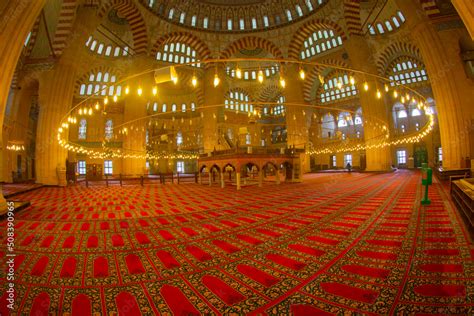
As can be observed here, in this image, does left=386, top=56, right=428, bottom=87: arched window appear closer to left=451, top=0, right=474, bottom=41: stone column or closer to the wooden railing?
the wooden railing

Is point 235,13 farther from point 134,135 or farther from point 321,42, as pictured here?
point 134,135

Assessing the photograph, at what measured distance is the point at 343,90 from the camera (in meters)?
25.2

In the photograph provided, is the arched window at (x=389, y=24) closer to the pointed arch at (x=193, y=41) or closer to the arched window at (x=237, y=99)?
the pointed arch at (x=193, y=41)

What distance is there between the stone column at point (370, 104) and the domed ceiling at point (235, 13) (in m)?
5.46

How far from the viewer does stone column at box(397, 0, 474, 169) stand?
8406 mm

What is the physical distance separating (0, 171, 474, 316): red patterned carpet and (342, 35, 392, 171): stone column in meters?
11.9

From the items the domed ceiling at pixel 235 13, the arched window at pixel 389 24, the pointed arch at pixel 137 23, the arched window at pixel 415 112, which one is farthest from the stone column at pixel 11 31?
the arched window at pixel 415 112

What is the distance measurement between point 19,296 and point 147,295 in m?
0.93

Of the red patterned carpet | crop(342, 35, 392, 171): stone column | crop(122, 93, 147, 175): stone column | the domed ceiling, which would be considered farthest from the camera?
the domed ceiling

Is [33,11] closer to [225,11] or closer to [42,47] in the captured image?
[42,47]

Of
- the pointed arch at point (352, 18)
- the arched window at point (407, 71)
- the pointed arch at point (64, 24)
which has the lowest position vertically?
the pointed arch at point (64, 24)

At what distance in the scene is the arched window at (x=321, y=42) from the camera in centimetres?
2178

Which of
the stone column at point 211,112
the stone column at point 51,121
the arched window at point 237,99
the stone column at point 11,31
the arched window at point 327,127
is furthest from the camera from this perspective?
the arched window at point 327,127

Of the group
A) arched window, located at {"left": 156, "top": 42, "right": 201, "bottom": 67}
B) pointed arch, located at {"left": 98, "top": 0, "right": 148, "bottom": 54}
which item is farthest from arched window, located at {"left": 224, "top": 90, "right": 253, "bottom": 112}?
pointed arch, located at {"left": 98, "top": 0, "right": 148, "bottom": 54}
